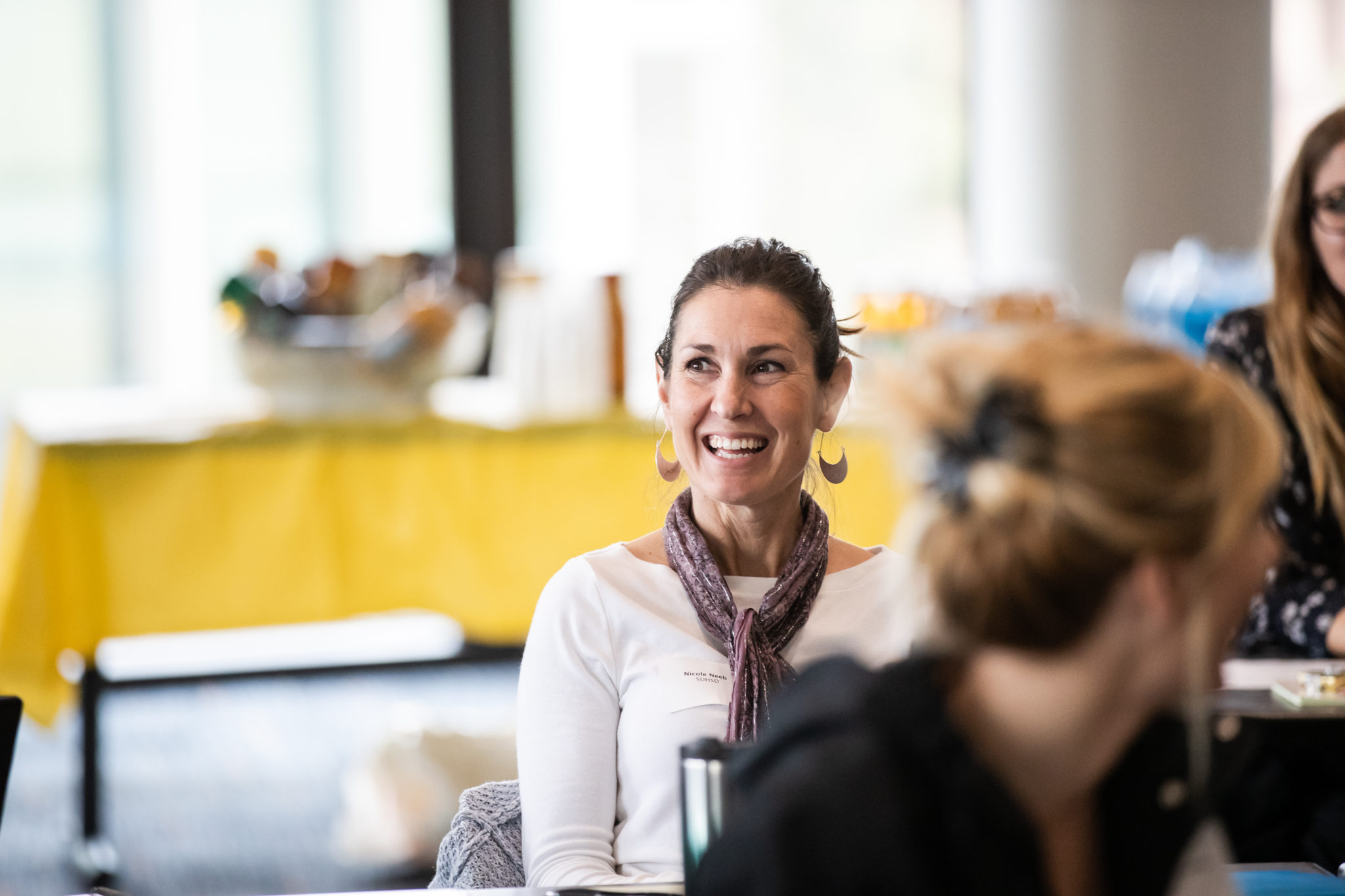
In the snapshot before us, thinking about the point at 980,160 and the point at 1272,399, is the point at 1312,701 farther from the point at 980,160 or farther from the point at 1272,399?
the point at 980,160

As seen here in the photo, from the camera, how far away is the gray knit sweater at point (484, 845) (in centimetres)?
131

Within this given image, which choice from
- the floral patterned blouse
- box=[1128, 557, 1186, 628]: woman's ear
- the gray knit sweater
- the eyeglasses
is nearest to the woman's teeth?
the gray knit sweater

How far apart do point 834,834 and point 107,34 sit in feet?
16.3

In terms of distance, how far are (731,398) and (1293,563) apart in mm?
972

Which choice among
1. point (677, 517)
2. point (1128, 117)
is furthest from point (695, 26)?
point (677, 517)

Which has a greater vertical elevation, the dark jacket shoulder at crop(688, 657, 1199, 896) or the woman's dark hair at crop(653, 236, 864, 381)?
the woman's dark hair at crop(653, 236, 864, 381)

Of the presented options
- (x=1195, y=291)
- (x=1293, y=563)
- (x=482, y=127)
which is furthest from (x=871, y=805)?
(x=482, y=127)

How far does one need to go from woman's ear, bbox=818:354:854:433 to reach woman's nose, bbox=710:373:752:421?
0.10 m

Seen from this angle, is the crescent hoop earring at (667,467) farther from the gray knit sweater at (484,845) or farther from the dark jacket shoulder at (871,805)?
the dark jacket shoulder at (871,805)

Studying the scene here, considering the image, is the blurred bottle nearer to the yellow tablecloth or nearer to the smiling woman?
the yellow tablecloth

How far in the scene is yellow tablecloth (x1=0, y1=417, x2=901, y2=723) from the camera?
2.80m

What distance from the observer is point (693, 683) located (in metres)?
1.38

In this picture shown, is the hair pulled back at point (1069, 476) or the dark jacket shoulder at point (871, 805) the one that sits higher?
the hair pulled back at point (1069, 476)

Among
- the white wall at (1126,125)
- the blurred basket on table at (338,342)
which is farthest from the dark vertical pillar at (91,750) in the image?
the white wall at (1126,125)
